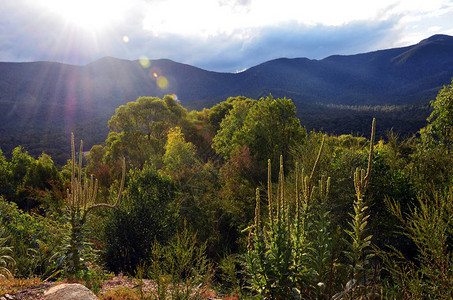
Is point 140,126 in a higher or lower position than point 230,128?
higher

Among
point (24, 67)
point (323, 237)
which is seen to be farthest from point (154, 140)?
point (24, 67)

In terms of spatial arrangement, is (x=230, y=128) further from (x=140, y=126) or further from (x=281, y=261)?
(x=281, y=261)

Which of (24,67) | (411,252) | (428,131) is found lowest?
(411,252)

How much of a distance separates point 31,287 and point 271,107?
18914 millimetres

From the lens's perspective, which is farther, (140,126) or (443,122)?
(140,126)

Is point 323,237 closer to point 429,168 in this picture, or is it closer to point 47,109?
point 429,168

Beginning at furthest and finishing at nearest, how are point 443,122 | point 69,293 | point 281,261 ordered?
point 443,122 → point 69,293 → point 281,261

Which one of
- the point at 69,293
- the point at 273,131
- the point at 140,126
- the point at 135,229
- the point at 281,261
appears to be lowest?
the point at 135,229

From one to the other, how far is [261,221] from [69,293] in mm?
3957

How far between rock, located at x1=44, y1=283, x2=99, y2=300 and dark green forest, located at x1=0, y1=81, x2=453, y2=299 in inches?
23.5

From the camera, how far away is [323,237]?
4418 mm

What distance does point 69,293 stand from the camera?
4836 mm

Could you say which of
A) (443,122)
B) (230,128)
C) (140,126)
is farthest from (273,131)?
(140,126)

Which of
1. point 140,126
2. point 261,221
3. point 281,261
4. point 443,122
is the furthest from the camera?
point 140,126
